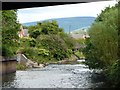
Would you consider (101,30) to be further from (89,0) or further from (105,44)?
(89,0)

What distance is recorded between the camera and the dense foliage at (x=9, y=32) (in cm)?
4034

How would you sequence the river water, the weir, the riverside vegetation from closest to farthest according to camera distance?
the riverside vegetation, the river water, the weir

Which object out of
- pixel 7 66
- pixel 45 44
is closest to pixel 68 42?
pixel 45 44

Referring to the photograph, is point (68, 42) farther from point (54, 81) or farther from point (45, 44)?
point (54, 81)

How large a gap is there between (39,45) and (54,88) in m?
46.8

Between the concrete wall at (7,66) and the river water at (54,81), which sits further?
the concrete wall at (7,66)

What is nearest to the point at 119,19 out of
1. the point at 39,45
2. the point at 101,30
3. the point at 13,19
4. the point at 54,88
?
the point at 101,30

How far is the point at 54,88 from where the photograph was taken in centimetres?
2419

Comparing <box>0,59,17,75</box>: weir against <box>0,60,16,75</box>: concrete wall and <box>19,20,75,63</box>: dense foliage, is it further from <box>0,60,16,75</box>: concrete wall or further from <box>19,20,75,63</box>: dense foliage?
<box>19,20,75,63</box>: dense foliage

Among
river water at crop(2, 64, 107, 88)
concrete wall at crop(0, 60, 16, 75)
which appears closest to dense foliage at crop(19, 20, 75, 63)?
concrete wall at crop(0, 60, 16, 75)

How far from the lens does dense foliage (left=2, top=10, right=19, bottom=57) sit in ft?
132

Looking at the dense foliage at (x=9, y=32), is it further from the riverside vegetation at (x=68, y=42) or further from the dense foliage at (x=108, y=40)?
the dense foliage at (x=108, y=40)

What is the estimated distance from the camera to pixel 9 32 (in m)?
41.1

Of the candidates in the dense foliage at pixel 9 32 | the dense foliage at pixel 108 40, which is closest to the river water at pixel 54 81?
the dense foliage at pixel 108 40
